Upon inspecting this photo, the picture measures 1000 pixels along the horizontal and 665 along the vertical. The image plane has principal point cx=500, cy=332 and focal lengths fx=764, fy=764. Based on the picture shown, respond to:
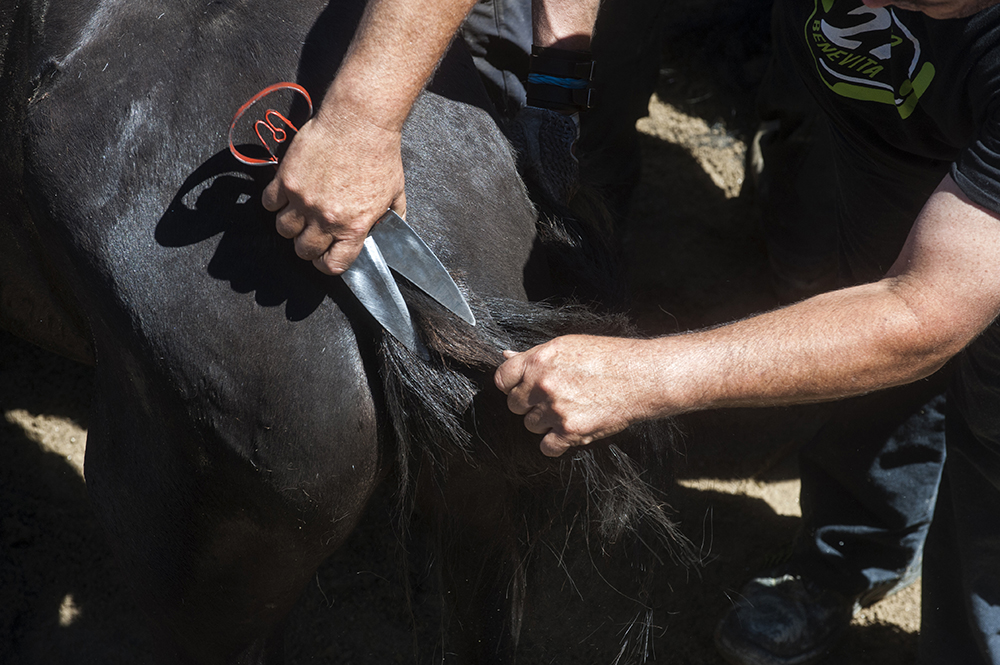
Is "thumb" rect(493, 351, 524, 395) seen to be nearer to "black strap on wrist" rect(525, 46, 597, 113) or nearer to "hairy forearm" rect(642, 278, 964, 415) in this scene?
"hairy forearm" rect(642, 278, 964, 415)

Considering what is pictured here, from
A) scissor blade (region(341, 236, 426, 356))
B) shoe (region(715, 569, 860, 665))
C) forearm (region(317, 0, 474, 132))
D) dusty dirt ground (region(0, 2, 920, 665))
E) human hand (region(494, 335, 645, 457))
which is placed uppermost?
forearm (region(317, 0, 474, 132))

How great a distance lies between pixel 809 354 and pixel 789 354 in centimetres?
3

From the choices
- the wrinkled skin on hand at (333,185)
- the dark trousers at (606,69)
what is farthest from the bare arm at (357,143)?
the dark trousers at (606,69)

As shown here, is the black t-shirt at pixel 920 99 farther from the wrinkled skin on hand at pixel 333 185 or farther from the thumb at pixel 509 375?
the wrinkled skin on hand at pixel 333 185

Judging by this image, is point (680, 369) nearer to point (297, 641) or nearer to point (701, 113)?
point (297, 641)

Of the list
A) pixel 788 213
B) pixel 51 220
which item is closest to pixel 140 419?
pixel 51 220

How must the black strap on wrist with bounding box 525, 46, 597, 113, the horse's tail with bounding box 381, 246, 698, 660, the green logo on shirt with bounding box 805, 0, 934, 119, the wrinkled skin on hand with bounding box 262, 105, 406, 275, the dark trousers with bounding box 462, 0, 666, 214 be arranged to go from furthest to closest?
1. the dark trousers with bounding box 462, 0, 666, 214
2. the black strap on wrist with bounding box 525, 46, 597, 113
3. the green logo on shirt with bounding box 805, 0, 934, 119
4. the horse's tail with bounding box 381, 246, 698, 660
5. the wrinkled skin on hand with bounding box 262, 105, 406, 275

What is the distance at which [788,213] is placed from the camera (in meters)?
2.73

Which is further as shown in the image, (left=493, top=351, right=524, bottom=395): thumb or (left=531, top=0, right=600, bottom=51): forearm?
(left=531, top=0, right=600, bottom=51): forearm

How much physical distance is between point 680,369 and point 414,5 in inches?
23.1

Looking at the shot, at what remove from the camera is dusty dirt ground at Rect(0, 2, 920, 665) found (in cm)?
204

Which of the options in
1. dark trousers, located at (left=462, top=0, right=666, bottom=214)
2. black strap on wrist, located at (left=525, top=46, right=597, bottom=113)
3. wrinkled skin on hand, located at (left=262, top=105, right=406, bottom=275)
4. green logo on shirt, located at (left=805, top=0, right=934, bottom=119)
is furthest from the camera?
dark trousers, located at (left=462, top=0, right=666, bottom=214)

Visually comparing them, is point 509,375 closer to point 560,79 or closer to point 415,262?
point 415,262

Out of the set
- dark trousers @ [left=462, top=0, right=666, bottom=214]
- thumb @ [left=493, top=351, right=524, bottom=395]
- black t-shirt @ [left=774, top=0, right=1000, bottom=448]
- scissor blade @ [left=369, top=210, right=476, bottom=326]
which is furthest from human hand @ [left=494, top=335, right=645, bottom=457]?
dark trousers @ [left=462, top=0, right=666, bottom=214]
